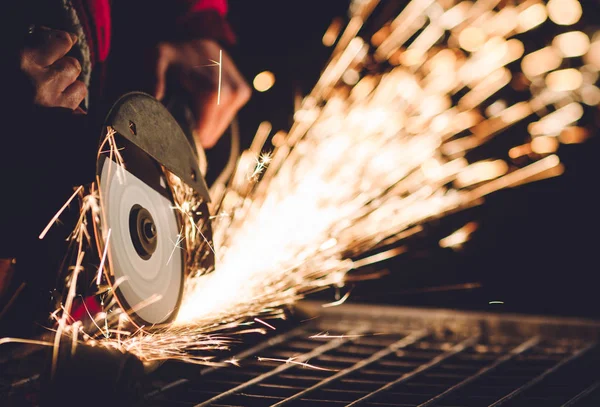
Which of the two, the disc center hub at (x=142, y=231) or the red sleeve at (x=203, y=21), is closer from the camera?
the disc center hub at (x=142, y=231)

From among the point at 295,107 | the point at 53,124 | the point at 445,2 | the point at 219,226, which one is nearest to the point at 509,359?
the point at 219,226

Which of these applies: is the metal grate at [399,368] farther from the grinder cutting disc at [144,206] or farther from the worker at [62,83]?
the worker at [62,83]

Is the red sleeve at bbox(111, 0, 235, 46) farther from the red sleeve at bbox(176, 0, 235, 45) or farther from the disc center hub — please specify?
the disc center hub

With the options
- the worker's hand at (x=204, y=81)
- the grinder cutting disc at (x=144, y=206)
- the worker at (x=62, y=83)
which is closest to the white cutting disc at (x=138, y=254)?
the grinder cutting disc at (x=144, y=206)

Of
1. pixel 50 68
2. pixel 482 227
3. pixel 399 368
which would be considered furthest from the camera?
pixel 482 227

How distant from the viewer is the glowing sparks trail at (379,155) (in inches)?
81.6

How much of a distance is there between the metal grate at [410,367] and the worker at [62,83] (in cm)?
52

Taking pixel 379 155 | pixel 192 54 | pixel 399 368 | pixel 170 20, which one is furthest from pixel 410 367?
pixel 170 20

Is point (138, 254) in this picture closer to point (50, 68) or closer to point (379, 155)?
point (50, 68)

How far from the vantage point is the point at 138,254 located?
4.84 feet

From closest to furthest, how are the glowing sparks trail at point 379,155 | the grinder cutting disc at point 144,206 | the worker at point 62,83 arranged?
the worker at point 62,83 < the grinder cutting disc at point 144,206 < the glowing sparks trail at point 379,155

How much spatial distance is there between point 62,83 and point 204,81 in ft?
2.66

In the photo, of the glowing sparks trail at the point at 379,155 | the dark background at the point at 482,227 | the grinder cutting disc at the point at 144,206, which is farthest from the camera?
the dark background at the point at 482,227

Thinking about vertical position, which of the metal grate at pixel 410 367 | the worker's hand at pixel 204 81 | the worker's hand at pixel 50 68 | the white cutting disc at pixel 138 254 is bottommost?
the metal grate at pixel 410 367
